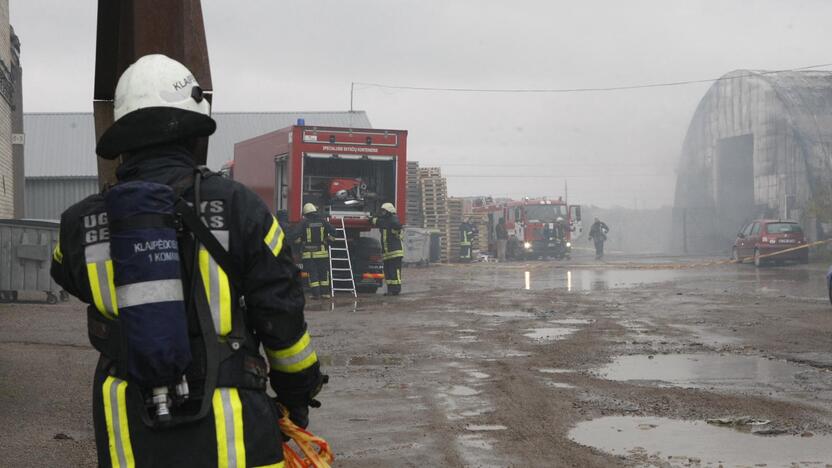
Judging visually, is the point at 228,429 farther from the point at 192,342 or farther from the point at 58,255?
the point at 58,255

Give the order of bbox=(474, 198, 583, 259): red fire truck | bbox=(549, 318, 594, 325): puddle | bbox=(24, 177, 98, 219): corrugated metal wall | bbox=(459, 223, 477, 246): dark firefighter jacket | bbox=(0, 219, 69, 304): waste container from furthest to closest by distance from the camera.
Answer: bbox=(24, 177, 98, 219): corrugated metal wall
bbox=(474, 198, 583, 259): red fire truck
bbox=(459, 223, 477, 246): dark firefighter jacket
bbox=(0, 219, 69, 304): waste container
bbox=(549, 318, 594, 325): puddle

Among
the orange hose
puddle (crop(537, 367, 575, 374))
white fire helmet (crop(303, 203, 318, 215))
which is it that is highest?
white fire helmet (crop(303, 203, 318, 215))

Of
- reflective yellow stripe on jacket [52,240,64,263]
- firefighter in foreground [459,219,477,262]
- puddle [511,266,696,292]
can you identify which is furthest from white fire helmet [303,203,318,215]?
firefighter in foreground [459,219,477,262]

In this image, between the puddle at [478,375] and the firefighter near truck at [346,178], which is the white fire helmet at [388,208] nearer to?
the firefighter near truck at [346,178]

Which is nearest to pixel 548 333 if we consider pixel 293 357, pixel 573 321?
pixel 573 321

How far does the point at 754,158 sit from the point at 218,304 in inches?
1627

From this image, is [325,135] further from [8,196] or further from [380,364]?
[380,364]

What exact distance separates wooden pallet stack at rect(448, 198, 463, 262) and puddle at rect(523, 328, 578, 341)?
27278mm

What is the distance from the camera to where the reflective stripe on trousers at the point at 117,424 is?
2936 millimetres

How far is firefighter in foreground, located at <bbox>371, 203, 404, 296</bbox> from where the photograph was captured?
1955 cm

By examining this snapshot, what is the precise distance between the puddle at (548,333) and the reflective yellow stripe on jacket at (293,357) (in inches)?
377

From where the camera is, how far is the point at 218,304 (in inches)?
116

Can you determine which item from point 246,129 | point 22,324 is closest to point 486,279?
point 22,324

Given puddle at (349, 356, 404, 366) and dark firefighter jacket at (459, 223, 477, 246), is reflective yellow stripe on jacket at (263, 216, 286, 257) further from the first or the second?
dark firefighter jacket at (459, 223, 477, 246)
